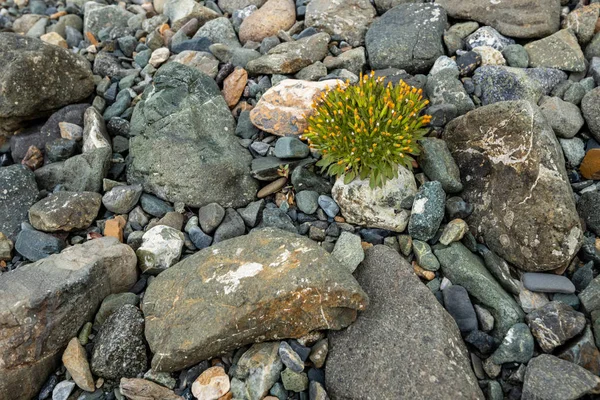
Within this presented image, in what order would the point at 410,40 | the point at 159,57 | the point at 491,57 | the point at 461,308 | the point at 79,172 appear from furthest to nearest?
1. the point at 159,57
2. the point at 410,40
3. the point at 491,57
4. the point at 79,172
5. the point at 461,308

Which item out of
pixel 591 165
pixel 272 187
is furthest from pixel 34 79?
pixel 591 165

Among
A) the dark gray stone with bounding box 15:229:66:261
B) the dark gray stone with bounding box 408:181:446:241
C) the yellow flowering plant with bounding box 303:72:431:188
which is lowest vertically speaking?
the dark gray stone with bounding box 15:229:66:261

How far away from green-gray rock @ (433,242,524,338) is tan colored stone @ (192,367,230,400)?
283cm

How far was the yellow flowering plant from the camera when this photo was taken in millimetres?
5750

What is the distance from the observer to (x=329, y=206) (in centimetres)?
628

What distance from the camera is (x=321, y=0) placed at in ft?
28.1

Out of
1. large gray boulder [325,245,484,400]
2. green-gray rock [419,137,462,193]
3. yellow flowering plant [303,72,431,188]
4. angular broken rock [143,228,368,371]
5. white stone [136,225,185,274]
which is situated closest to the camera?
large gray boulder [325,245,484,400]

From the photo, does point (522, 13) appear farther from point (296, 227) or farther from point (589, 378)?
point (589, 378)

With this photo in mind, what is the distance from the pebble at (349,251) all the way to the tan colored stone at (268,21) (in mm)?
4640

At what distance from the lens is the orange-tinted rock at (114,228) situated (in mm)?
6262

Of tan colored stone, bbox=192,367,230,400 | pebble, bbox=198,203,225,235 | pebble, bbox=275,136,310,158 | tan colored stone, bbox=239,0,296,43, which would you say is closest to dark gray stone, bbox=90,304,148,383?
tan colored stone, bbox=192,367,230,400

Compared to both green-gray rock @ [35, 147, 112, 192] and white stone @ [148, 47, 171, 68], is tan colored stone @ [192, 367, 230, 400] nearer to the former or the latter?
green-gray rock @ [35, 147, 112, 192]

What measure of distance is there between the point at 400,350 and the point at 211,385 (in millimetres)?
2003

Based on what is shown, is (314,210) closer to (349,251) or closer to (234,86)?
(349,251)
